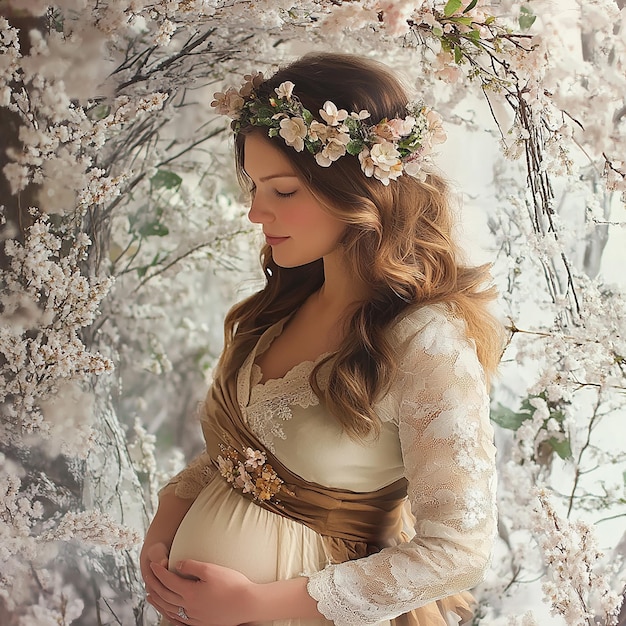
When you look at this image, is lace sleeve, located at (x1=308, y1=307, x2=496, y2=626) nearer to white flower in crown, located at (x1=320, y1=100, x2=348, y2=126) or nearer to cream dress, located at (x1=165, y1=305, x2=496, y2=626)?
cream dress, located at (x1=165, y1=305, x2=496, y2=626)

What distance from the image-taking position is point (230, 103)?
52.2 inches

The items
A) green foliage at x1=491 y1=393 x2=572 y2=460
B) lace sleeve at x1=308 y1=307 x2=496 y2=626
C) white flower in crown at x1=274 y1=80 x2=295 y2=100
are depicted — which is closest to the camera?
lace sleeve at x1=308 y1=307 x2=496 y2=626

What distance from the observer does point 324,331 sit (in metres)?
1.32

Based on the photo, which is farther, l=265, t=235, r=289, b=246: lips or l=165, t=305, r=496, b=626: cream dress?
l=265, t=235, r=289, b=246: lips

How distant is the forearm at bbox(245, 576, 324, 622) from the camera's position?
3.79 feet

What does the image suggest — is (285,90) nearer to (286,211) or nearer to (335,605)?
(286,211)

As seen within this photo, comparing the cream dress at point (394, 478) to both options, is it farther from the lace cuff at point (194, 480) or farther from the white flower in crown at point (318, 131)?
the white flower in crown at point (318, 131)

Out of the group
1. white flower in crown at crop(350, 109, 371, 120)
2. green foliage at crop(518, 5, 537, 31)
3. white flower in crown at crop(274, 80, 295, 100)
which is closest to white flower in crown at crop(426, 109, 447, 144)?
white flower in crown at crop(350, 109, 371, 120)

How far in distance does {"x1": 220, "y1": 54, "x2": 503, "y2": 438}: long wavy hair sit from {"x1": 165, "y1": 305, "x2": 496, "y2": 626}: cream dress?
34 mm

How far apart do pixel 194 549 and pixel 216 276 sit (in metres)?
0.98

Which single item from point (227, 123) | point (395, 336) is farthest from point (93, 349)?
point (395, 336)

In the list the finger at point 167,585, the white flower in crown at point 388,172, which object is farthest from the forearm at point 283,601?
the white flower in crown at point 388,172

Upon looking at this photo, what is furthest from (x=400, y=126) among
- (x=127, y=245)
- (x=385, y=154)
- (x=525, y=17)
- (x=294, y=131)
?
(x=127, y=245)

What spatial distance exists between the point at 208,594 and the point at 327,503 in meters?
0.23
